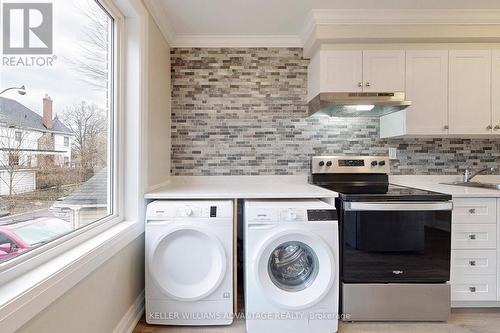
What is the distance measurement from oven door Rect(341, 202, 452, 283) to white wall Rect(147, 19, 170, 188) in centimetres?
147

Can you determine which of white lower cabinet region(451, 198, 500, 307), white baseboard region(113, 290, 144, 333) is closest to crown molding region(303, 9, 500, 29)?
white lower cabinet region(451, 198, 500, 307)

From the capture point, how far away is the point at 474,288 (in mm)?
1968

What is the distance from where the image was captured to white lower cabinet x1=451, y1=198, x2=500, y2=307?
1956mm

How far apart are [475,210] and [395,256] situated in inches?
27.9

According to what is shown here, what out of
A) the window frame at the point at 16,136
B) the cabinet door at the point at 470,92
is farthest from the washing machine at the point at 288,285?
the cabinet door at the point at 470,92

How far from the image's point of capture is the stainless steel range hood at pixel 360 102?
2.07 m

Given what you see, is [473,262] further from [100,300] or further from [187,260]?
[100,300]

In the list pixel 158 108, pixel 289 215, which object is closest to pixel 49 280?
pixel 289 215

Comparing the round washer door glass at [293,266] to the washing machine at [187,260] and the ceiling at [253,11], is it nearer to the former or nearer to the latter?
the washing machine at [187,260]

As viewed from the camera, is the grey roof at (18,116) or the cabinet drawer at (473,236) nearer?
the grey roof at (18,116)

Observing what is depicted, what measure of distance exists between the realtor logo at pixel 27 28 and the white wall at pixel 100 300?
3.29 ft

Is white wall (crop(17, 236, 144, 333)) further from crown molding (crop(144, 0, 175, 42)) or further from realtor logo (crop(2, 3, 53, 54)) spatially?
crown molding (crop(144, 0, 175, 42))

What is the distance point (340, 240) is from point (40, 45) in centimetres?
198

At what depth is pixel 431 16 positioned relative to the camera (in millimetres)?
2193
